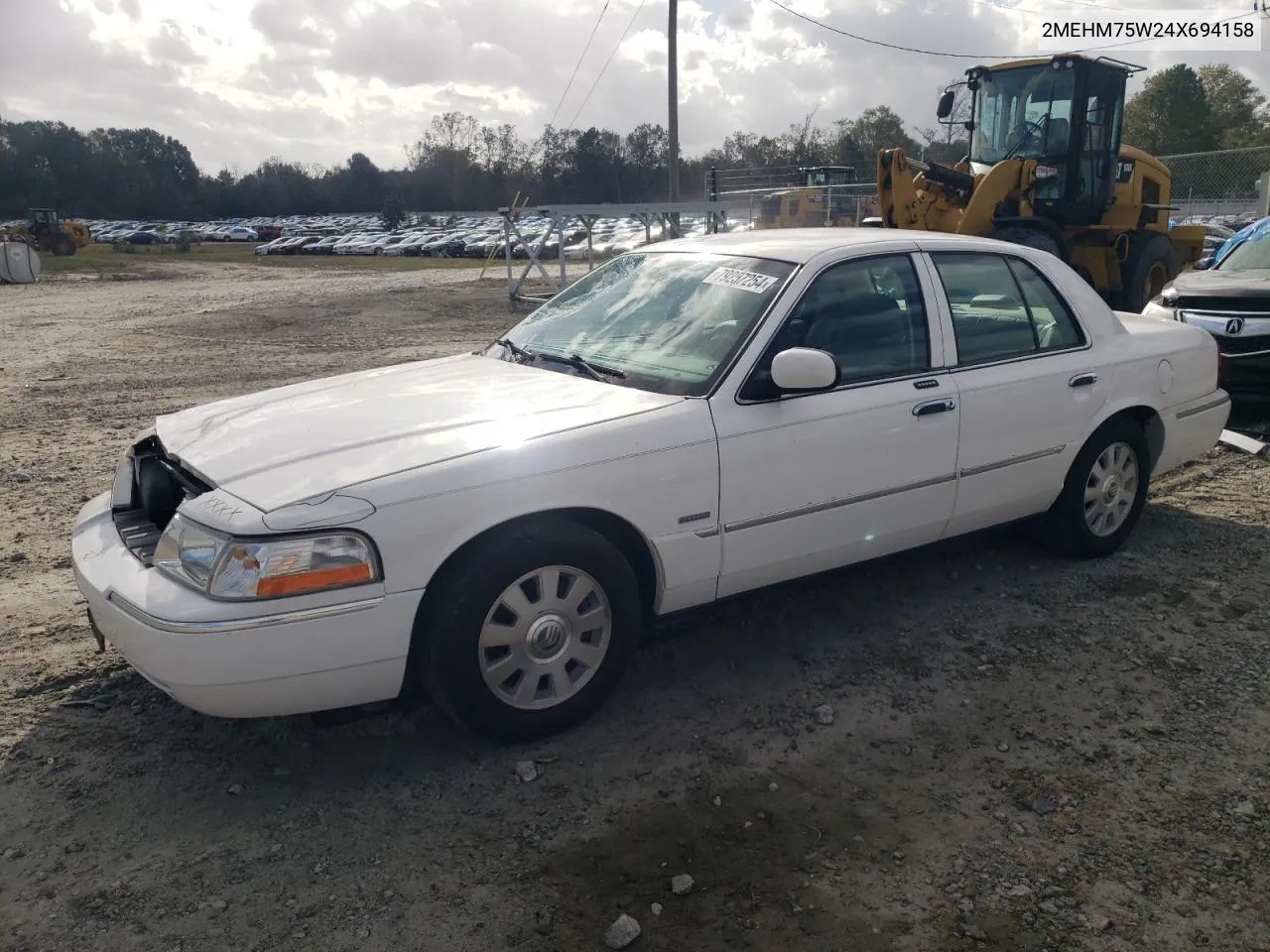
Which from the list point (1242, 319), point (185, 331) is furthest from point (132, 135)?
point (1242, 319)

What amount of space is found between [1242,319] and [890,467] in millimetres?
5287

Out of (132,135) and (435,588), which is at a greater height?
(132,135)

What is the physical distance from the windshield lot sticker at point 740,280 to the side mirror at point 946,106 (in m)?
10.6

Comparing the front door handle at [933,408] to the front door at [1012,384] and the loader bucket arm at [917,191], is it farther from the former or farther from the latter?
the loader bucket arm at [917,191]

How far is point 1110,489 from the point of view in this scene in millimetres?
4941

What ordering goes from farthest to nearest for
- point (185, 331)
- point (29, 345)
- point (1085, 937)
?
point (185, 331)
point (29, 345)
point (1085, 937)

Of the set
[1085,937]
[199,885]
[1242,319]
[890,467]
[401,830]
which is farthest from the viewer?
[1242,319]

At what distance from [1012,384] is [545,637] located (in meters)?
2.38

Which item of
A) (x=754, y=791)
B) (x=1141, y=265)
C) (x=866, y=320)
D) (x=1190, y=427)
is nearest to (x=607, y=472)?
(x=754, y=791)

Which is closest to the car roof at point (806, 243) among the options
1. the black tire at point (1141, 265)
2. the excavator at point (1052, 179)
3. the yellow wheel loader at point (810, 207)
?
the excavator at point (1052, 179)

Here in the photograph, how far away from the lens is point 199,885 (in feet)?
9.06

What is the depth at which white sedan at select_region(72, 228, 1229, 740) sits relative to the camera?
2967mm

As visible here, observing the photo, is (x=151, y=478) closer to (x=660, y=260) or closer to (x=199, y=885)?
(x=199, y=885)

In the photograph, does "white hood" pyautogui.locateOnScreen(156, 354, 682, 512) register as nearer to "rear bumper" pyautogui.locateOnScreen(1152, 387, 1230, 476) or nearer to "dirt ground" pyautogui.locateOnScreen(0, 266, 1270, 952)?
"dirt ground" pyautogui.locateOnScreen(0, 266, 1270, 952)
